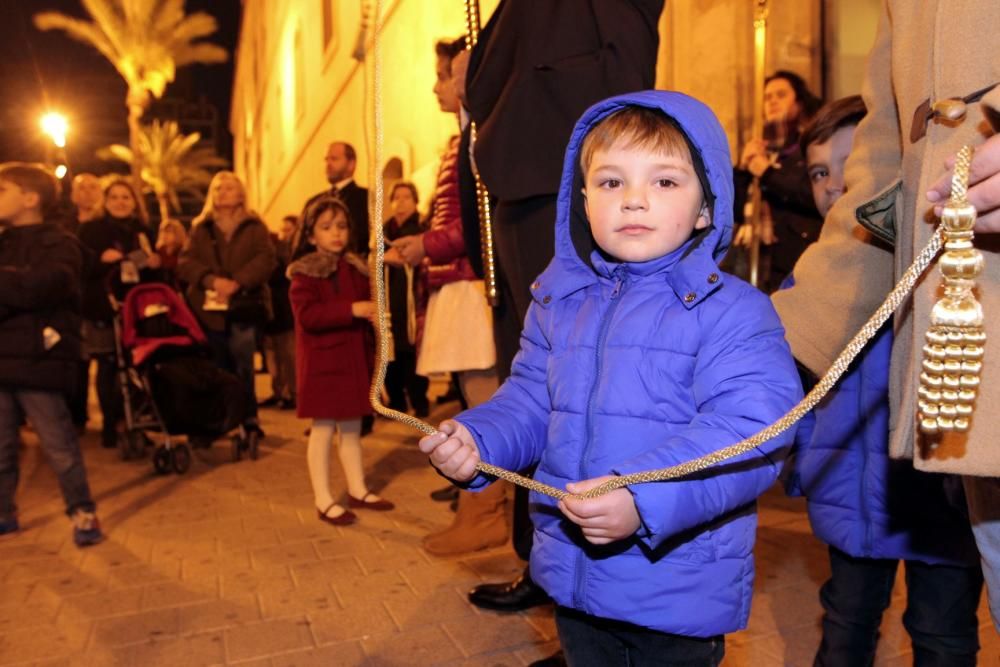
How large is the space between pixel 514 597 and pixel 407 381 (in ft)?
14.4

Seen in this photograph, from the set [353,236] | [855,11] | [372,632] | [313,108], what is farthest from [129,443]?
[313,108]

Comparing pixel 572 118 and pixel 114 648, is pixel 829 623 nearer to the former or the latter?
pixel 572 118

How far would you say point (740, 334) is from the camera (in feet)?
4.83

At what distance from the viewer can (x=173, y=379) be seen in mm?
5535

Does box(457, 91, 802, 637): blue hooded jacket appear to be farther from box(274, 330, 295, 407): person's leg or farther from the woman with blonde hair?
box(274, 330, 295, 407): person's leg

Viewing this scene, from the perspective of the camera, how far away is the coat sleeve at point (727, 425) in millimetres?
1336

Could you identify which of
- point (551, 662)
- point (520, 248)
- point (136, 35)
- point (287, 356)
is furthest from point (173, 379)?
point (136, 35)

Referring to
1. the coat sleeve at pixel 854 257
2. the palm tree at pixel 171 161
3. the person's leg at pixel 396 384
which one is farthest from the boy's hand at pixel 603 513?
the palm tree at pixel 171 161

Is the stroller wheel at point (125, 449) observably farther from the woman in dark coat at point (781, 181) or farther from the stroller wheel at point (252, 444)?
the woman in dark coat at point (781, 181)

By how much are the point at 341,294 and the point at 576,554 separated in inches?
120

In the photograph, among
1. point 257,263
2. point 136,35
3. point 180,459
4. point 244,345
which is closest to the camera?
point 180,459

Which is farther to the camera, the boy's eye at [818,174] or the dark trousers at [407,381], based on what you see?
the dark trousers at [407,381]

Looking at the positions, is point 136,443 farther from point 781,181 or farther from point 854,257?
point 854,257

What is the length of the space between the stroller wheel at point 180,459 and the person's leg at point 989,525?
5275mm
